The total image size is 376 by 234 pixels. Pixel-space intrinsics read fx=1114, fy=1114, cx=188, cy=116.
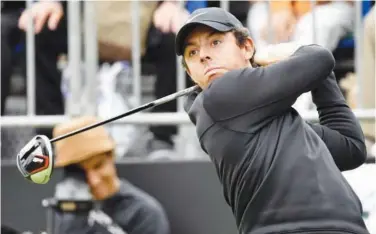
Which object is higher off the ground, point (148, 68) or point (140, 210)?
point (148, 68)

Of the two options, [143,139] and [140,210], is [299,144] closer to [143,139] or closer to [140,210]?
[140,210]

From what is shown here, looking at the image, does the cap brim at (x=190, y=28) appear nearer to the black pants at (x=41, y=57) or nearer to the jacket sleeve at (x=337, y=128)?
the jacket sleeve at (x=337, y=128)

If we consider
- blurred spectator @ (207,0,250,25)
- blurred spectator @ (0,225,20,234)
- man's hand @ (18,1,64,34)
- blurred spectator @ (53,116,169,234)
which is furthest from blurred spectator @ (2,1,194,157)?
blurred spectator @ (0,225,20,234)

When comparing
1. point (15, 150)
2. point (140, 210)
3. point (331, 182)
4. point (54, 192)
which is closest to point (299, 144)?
point (331, 182)

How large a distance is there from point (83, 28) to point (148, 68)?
51 cm

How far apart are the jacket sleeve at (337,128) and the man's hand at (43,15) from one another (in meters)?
2.91

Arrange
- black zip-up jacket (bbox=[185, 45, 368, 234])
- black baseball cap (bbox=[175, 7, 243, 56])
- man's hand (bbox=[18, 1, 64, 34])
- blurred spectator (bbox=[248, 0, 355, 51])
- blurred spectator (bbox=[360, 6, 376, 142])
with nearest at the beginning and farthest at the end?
black zip-up jacket (bbox=[185, 45, 368, 234]), black baseball cap (bbox=[175, 7, 243, 56]), blurred spectator (bbox=[360, 6, 376, 142]), blurred spectator (bbox=[248, 0, 355, 51]), man's hand (bbox=[18, 1, 64, 34])

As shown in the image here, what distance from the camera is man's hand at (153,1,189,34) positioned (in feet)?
21.6

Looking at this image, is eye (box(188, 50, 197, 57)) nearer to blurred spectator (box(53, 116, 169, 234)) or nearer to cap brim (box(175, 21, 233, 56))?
cap brim (box(175, 21, 233, 56))

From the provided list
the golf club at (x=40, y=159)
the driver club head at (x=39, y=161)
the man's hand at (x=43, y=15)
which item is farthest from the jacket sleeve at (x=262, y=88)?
the man's hand at (x=43, y=15)

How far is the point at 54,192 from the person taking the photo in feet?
21.0

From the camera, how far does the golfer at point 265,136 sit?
12.1 feet

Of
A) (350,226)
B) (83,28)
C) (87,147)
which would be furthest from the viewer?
(83,28)

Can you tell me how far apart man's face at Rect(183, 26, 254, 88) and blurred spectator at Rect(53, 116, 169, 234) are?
90.0 inches
